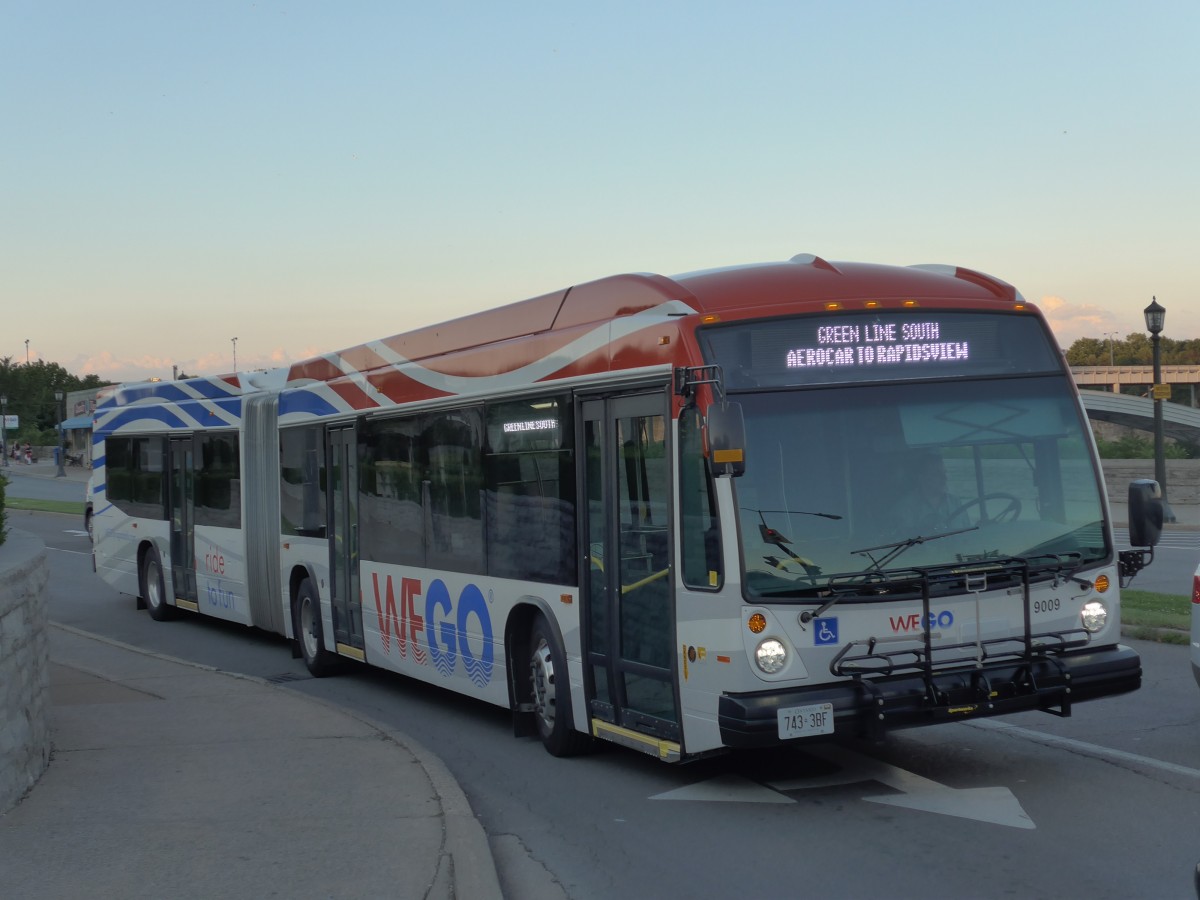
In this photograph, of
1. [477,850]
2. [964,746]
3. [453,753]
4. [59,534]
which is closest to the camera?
[477,850]

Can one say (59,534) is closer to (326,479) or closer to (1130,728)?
(326,479)

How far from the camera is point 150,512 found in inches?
805

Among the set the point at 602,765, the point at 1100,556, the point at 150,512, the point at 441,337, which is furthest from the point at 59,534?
the point at 1100,556

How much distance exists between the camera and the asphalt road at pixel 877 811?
21.3ft

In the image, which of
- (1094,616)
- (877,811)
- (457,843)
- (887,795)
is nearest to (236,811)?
(457,843)

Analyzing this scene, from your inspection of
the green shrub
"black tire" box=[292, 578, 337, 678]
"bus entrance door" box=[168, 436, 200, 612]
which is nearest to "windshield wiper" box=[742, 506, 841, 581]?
"black tire" box=[292, 578, 337, 678]

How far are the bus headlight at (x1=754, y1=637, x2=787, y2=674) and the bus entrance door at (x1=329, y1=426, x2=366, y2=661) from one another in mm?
6916

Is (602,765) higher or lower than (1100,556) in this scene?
lower

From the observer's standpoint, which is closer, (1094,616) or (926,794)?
(926,794)

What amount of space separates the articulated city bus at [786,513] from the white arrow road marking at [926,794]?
1.64 ft

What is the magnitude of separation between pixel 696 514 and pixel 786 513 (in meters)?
0.54

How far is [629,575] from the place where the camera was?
346 inches

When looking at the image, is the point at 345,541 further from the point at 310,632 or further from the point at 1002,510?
the point at 1002,510

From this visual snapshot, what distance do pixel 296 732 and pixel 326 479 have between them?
4414 millimetres
